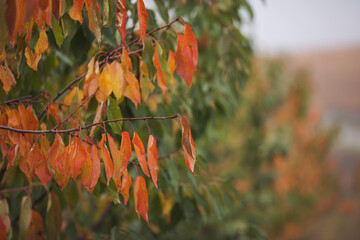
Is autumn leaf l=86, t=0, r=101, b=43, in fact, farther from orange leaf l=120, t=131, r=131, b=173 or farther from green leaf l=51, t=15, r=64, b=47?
orange leaf l=120, t=131, r=131, b=173

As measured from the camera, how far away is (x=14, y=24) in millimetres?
527

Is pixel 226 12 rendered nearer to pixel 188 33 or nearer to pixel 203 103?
pixel 203 103

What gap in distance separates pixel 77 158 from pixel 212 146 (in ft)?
12.2

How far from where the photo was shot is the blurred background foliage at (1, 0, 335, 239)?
1.06 meters

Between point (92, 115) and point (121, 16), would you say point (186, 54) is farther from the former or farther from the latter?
point (92, 115)

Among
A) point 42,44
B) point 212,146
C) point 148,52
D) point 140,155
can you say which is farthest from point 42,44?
point 212,146

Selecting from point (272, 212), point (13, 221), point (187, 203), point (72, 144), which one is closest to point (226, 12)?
point (187, 203)

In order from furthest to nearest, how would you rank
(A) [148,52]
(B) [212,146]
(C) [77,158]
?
(B) [212,146]
(A) [148,52]
(C) [77,158]

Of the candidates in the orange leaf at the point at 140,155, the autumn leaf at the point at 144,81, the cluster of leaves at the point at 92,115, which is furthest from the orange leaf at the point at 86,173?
the autumn leaf at the point at 144,81

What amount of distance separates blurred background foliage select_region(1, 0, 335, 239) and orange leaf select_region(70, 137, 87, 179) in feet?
0.43

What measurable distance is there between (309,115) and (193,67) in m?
4.98

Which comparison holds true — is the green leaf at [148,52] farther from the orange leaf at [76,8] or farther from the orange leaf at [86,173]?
the orange leaf at [86,173]

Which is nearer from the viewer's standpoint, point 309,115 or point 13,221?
point 13,221

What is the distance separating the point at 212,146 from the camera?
169 inches
